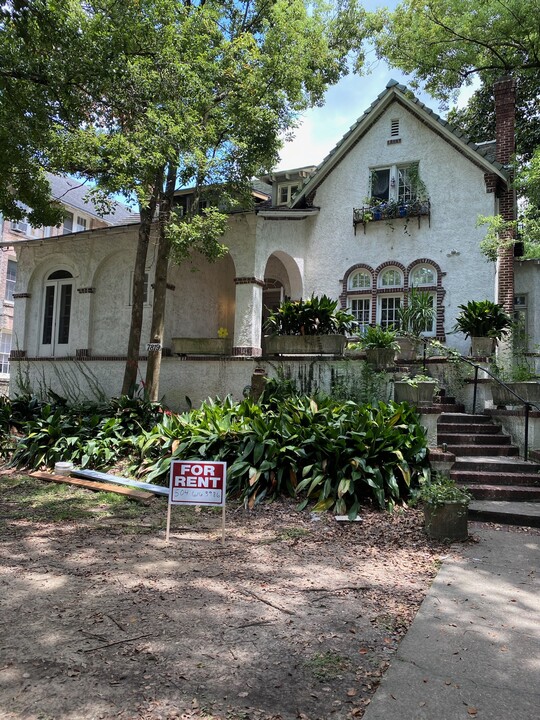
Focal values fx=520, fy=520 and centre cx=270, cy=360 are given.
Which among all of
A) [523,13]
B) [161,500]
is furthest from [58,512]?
[523,13]

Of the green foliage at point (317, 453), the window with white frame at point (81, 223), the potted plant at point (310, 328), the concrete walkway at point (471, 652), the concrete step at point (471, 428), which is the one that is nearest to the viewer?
the concrete walkway at point (471, 652)

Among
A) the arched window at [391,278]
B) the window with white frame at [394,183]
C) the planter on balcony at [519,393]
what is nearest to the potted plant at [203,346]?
the arched window at [391,278]

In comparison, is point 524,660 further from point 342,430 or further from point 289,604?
point 342,430

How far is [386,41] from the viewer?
16.5 m

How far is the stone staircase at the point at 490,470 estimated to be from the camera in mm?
6559

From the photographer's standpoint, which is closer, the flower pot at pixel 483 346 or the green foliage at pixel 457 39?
the flower pot at pixel 483 346

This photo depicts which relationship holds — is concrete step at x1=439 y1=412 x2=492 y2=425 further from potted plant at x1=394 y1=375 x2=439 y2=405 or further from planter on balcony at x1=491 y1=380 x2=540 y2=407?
potted plant at x1=394 y1=375 x2=439 y2=405

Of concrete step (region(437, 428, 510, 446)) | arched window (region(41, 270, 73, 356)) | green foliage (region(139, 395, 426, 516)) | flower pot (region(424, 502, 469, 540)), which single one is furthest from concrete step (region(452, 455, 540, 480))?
arched window (region(41, 270, 73, 356))

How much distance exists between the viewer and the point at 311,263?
600 inches

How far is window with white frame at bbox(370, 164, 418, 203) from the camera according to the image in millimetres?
14312

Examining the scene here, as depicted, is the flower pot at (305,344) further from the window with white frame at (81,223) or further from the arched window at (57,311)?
the window with white frame at (81,223)

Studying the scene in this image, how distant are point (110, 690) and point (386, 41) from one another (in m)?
18.7

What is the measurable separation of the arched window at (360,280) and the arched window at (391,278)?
1.23 feet

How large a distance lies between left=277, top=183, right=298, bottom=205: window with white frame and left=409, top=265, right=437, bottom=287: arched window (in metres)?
5.21
